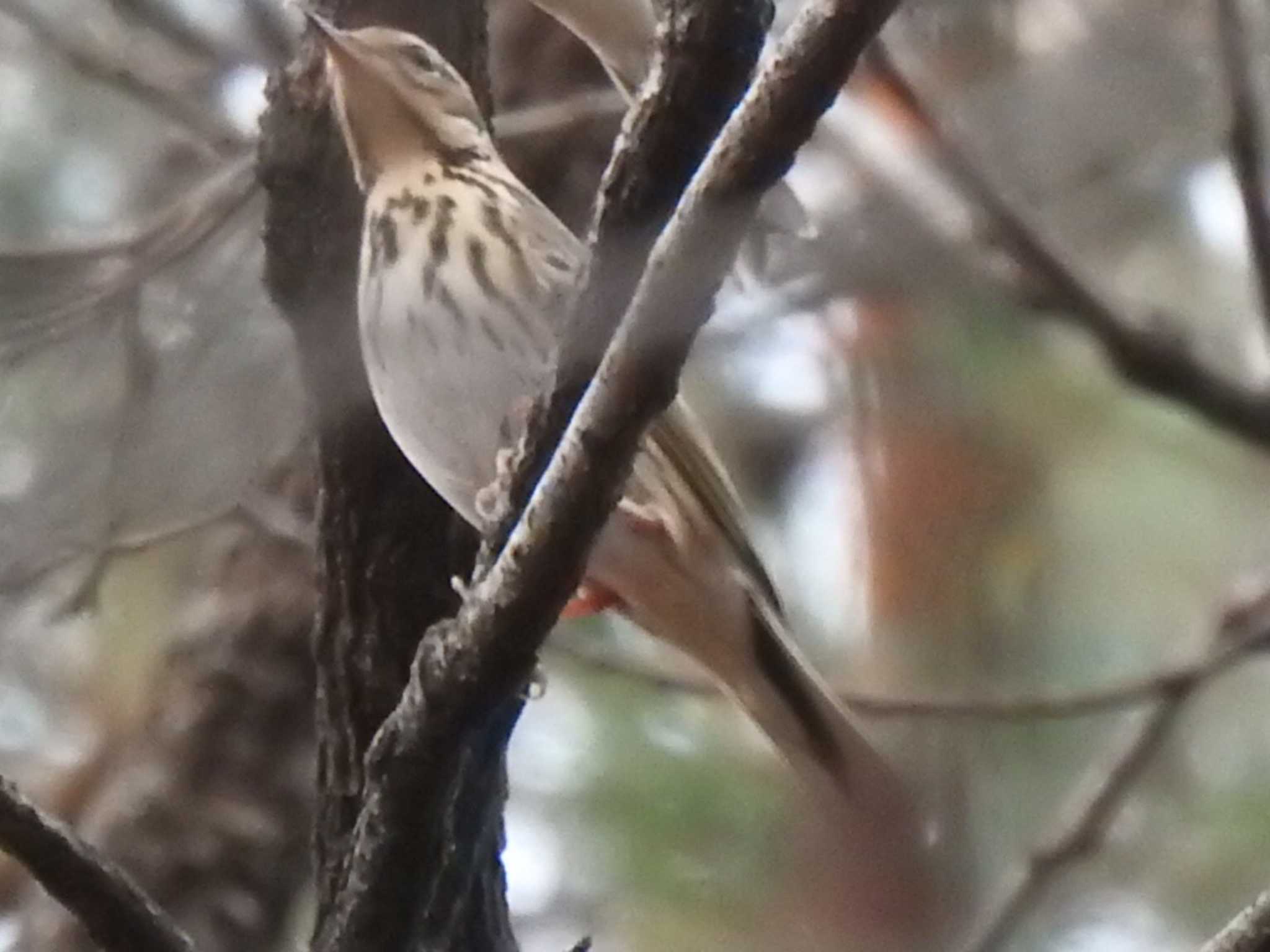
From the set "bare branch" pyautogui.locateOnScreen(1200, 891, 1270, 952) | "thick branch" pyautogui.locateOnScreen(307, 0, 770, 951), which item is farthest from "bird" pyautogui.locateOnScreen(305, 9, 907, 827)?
"bare branch" pyautogui.locateOnScreen(1200, 891, 1270, 952)

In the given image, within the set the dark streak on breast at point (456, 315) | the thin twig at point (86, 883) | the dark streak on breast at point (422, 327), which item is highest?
the dark streak on breast at point (456, 315)

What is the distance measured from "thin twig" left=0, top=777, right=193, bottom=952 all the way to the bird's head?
65 cm

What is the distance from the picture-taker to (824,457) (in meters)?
2.87

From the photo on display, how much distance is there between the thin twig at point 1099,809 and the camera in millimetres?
1937

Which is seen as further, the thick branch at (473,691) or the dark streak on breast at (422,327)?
the dark streak on breast at (422,327)

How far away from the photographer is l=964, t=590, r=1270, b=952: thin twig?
1.94m

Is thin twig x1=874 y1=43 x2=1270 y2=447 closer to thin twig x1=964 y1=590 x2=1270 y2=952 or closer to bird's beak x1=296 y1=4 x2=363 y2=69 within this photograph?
thin twig x1=964 y1=590 x2=1270 y2=952

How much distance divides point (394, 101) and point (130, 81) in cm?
88

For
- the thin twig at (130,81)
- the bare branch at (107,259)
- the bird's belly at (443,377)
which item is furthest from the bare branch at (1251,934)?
the thin twig at (130,81)

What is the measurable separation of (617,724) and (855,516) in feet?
1.14

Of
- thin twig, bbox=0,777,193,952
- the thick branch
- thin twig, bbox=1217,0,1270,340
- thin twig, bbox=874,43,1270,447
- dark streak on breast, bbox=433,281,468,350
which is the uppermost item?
thin twig, bbox=1217,0,1270,340

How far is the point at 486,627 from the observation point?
3.50 ft

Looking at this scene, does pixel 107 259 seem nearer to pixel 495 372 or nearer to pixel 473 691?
pixel 495 372

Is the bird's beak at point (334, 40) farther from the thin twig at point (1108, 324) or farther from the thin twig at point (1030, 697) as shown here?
the thin twig at point (1030, 697)
